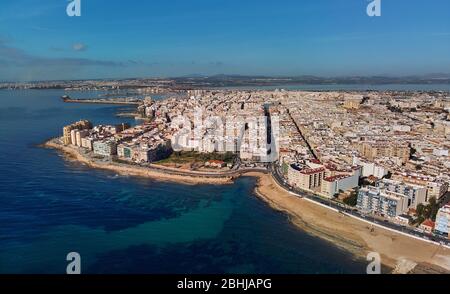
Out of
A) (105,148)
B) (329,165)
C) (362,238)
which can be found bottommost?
(362,238)

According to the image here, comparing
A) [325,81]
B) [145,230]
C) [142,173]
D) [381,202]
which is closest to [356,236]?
[381,202]

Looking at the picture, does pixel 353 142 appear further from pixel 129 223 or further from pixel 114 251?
pixel 114 251

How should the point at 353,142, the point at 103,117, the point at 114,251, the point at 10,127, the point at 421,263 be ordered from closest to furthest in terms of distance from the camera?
1. the point at 421,263
2. the point at 114,251
3. the point at 353,142
4. the point at 10,127
5. the point at 103,117

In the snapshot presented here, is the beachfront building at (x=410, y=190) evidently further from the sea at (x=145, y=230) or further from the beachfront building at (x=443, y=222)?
the sea at (x=145, y=230)

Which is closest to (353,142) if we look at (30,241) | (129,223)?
(129,223)

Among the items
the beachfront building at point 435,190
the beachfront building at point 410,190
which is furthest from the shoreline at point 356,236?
the beachfront building at point 435,190

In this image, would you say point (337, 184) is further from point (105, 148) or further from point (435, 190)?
point (105, 148)
